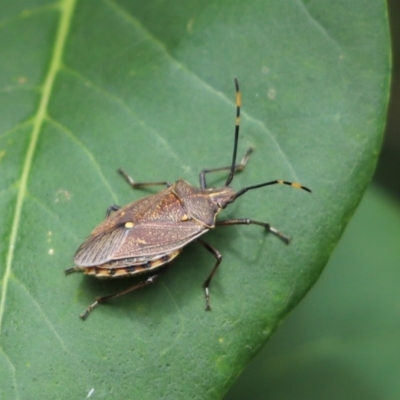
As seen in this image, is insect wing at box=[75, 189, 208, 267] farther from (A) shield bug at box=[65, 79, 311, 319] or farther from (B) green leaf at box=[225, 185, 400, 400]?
(B) green leaf at box=[225, 185, 400, 400]

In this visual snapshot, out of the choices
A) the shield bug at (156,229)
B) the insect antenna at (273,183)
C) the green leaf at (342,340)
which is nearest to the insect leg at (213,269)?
the shield bug at (156,229)

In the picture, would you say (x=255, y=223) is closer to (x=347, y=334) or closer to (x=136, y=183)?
(x=136, y=183)

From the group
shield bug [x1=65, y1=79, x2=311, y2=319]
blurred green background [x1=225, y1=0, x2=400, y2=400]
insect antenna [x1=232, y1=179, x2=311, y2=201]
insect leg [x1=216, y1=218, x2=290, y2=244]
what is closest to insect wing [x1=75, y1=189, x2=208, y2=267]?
shield bug [x1=65, y1=79, x2=311, y2=319]

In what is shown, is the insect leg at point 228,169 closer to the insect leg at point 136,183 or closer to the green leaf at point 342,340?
the insect leg at point 136,183

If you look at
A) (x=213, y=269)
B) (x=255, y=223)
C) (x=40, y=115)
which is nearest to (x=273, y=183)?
(x=255, y=223)

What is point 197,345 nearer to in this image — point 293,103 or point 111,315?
point 111,315
